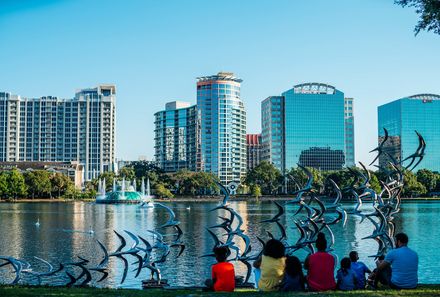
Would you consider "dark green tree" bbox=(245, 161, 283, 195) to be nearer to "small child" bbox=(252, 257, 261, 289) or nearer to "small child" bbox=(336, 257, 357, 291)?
"small child" bbox=(252, 257, 261, 289)

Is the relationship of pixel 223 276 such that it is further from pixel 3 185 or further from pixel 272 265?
pixel 3 185

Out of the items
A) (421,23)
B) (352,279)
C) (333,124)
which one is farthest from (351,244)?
(333,124)

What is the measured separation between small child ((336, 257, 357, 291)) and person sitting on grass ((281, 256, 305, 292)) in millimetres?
2165

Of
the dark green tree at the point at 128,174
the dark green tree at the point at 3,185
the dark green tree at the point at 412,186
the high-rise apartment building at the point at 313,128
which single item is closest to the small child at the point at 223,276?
the dark green tree at the point at 3,185

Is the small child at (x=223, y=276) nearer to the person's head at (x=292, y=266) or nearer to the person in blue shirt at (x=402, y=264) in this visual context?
the person's head at (x=292, y=266)

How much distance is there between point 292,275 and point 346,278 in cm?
263

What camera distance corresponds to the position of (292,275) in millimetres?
13078

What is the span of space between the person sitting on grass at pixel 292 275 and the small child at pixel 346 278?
217cm

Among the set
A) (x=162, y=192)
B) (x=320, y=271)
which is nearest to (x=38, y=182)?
(x=162, y=192)

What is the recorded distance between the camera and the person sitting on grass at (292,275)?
13023mm

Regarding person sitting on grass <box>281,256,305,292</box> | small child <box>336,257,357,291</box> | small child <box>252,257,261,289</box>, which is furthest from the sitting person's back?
small child <box>252,257,261,289</box>

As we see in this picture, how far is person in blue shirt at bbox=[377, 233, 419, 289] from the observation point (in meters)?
13.8

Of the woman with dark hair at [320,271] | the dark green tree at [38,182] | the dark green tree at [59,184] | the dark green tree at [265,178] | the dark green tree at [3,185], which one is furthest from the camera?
the dark green tree at [265,178]

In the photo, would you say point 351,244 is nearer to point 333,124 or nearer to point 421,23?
point 421,23
